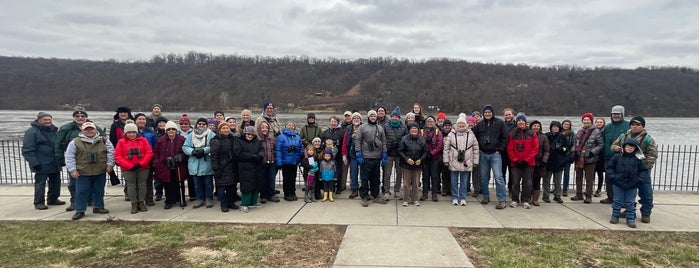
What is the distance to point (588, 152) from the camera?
789 cm

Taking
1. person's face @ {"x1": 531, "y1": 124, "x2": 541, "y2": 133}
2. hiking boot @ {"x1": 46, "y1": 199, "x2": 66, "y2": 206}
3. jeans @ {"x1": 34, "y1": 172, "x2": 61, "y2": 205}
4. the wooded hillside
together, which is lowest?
hiking boot @ {"x1": 46, "y1": 199, "x2": 66, "y2": 206}

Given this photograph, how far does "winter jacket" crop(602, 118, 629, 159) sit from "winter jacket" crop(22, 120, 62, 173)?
10820 millimetres

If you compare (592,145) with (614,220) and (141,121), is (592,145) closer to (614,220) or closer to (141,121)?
(614,220)

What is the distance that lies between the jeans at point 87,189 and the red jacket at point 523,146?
7.72 meters

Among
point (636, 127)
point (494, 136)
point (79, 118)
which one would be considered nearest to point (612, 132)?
point (636, 127)

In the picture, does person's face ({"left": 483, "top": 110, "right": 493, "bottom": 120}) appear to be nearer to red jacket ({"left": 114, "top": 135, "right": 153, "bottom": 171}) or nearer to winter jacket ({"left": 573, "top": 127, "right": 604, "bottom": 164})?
winter jacket ({"left": 573, "top": 127, "right": 604, "bottom": 164})

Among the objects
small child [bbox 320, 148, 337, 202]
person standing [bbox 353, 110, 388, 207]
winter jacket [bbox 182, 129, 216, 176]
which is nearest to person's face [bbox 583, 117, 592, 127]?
person standing [bbox 353, 110, 388, 207]

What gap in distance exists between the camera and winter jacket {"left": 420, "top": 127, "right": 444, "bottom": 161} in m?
7.94

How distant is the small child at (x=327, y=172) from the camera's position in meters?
7.98

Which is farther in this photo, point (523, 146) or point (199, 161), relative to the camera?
point (523, 146)

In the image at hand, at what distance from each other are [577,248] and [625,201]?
6.55ft

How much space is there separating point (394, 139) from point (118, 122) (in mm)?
5677

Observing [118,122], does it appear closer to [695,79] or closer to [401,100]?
[401,100]

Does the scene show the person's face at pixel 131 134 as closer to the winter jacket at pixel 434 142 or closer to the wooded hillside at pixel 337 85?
the winter jacket at pixel 434 142
